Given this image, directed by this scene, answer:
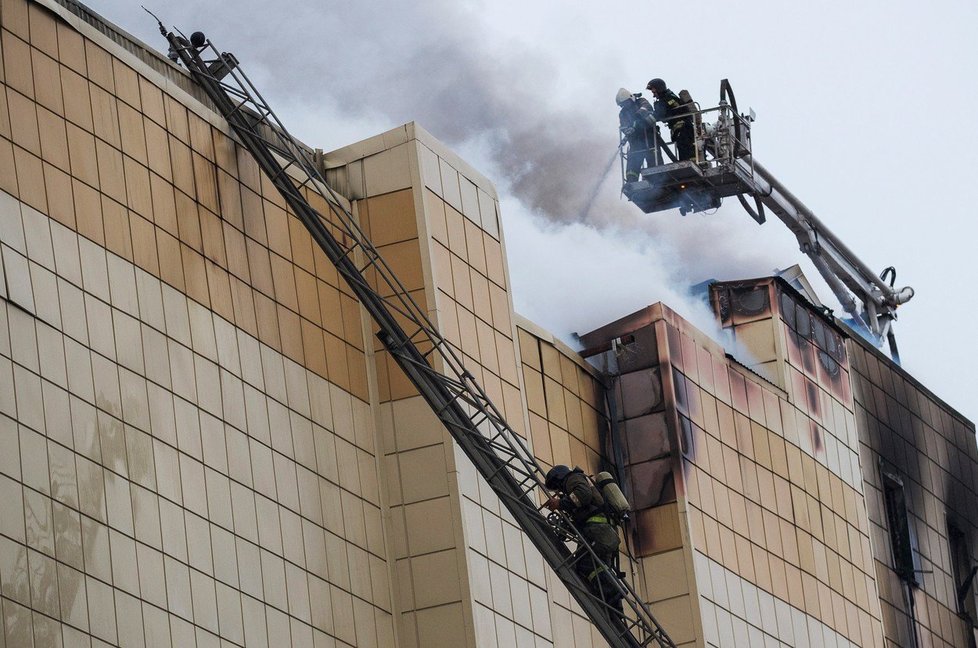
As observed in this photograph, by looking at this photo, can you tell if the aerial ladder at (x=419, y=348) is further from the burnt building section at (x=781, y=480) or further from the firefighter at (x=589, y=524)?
the burnt building section at (x=781, y=480)

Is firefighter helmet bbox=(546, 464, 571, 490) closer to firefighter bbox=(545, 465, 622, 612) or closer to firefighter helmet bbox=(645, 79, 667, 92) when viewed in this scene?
firefighter bbox=(545, 465, 622, 612)

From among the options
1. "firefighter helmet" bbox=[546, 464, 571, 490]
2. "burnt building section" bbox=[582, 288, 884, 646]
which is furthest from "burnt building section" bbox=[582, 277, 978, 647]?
"firefighter helmet" bbox=[546, 464, 571, 490]

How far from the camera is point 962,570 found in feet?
165

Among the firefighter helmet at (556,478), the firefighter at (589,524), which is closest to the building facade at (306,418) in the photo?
the firefighter at (589,524)

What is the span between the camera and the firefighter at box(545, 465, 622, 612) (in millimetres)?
30359

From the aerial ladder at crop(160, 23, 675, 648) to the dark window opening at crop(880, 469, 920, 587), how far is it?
14.4 metres

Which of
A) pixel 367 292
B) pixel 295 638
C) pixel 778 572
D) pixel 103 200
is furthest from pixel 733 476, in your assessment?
pixel 103 200

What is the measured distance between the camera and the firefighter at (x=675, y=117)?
48375 millimetres

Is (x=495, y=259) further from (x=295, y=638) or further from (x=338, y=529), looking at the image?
(x=295, y=638)

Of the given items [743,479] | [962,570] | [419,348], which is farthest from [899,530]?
[419,348]

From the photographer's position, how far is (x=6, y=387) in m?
25.6

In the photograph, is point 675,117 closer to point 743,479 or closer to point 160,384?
point 743,479

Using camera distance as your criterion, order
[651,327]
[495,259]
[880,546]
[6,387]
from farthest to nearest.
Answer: [880,546], [651,327], [495,259], [6,387]

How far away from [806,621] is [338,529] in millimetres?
12985
